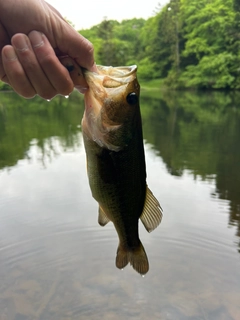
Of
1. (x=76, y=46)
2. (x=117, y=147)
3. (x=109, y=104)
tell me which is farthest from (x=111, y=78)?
(x=117, y=147)

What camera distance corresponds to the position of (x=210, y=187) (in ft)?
24.5

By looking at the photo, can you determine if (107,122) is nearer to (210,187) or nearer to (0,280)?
(0,280)

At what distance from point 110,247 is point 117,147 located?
357 cm

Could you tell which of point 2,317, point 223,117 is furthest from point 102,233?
point 223,117

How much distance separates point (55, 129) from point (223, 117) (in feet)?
27.1

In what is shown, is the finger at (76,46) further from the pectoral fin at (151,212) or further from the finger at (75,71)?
the pectoral fin at (151,212)

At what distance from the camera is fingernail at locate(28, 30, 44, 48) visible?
1647mm

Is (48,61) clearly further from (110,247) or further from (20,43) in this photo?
(110,247)

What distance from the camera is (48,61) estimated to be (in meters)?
1.67

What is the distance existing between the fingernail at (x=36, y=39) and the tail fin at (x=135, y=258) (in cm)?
131

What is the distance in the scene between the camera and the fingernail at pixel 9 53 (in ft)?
5.35

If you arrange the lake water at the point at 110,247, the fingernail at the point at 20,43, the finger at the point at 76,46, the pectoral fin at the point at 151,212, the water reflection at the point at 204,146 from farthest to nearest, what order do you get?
the water reflection at the point at 204,146, the lake water at the point at 110,247, the pectoral fin at the point at 151,212, the finger at the point at 76,46, the fingernail at the point at 20,43

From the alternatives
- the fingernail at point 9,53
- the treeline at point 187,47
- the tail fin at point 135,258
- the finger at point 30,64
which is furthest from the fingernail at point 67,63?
the treeline at point 187,47

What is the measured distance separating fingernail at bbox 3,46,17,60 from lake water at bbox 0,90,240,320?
318 cm
